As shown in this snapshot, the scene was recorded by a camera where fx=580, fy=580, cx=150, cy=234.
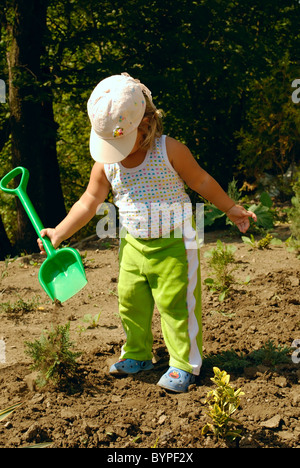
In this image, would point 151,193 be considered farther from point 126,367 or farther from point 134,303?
point 126,367

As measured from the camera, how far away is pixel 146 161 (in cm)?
272

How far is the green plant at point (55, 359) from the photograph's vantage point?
2.76 m

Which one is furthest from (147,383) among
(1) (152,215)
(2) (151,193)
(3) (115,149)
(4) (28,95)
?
(4) (28,95)

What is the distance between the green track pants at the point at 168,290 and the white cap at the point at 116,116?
47 centimetres

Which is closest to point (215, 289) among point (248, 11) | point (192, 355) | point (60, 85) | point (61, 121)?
point (192, 355)

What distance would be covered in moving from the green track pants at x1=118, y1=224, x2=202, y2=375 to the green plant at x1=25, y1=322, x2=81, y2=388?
35cm

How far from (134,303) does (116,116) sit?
94 cm

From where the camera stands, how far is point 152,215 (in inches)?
107


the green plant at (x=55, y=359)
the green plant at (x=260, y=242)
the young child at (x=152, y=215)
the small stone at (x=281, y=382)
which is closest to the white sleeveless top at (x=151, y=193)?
the young child at (x=152, y=215)

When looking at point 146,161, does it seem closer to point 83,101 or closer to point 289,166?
point 83,101

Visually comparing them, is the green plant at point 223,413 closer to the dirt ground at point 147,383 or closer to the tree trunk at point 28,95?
the dirt ground at point 147,383

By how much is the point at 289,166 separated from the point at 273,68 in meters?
1.33

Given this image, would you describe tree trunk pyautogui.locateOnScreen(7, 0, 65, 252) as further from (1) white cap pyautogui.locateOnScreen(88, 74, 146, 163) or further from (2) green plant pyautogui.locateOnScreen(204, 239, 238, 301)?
(1) white cap pyautogui.locateOnScreen(88, 74, 146, 163)

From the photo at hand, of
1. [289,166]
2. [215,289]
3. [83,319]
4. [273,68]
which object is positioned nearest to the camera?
[83,319]
